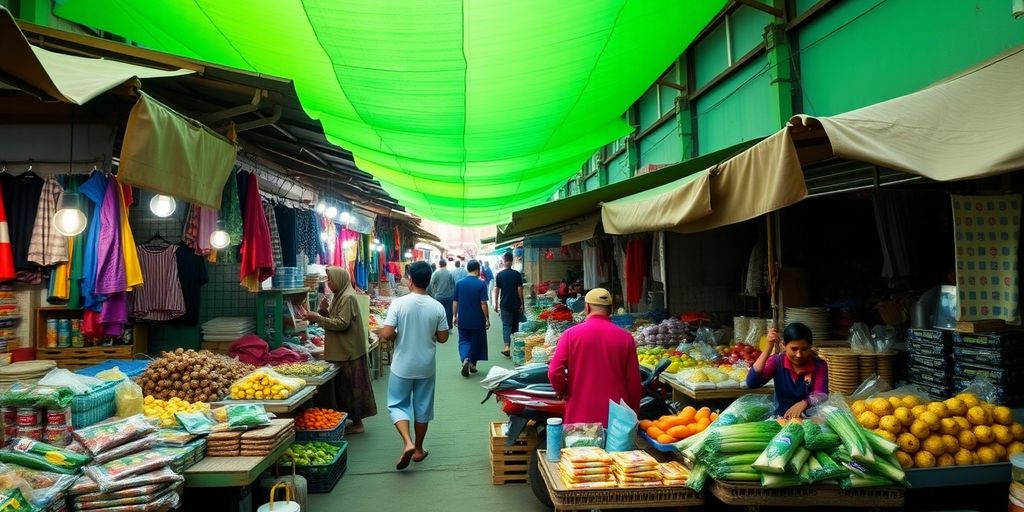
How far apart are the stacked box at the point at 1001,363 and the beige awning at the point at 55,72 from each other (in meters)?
5.42

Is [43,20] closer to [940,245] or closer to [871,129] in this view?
[871,129]

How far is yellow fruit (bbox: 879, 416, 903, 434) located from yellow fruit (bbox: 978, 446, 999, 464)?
409 millimetres

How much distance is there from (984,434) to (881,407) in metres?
0.50

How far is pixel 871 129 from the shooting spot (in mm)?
2898

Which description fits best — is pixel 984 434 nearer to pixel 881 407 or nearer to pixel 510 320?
pixel 881 407

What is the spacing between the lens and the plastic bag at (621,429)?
3861 millimetres

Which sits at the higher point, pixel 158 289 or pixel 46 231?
pixel 46 231

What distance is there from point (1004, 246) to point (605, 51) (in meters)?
3.42

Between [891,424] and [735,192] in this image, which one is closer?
[891,424]

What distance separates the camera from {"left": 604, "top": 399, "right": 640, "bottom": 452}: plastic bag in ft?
12.7

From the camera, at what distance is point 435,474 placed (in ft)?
18.9

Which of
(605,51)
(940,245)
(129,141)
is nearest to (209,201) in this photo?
(129,141)

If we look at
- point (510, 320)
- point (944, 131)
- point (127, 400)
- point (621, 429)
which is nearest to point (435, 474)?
point (621, 429)

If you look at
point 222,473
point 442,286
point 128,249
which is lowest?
point 222,473
